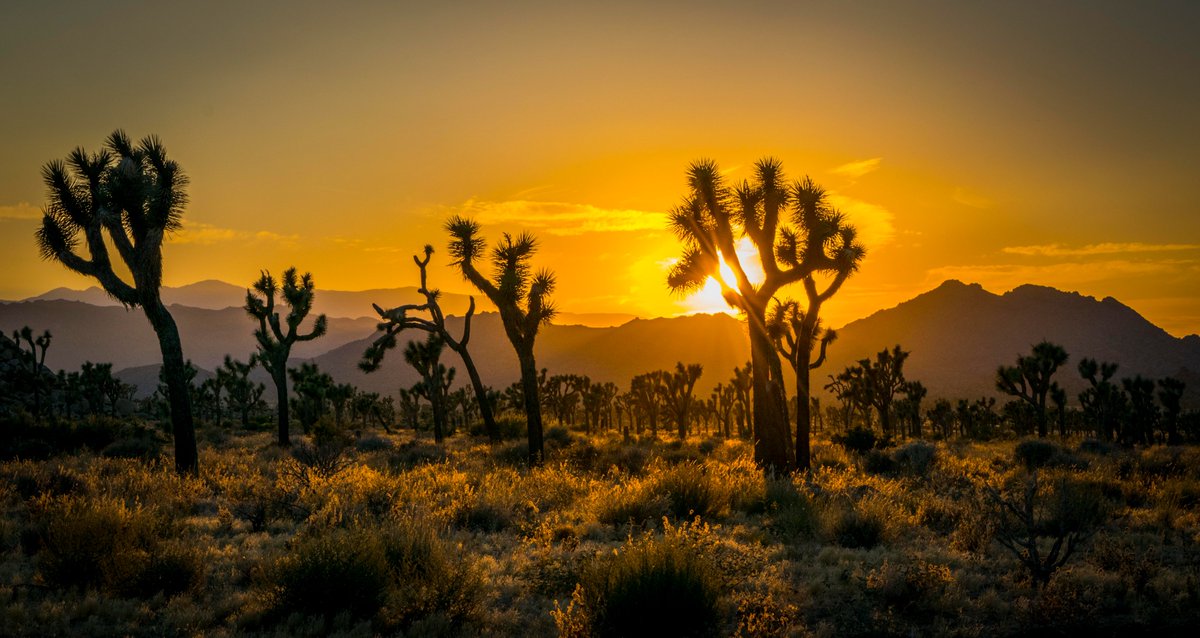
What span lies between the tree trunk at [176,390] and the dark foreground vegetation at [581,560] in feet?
11.2

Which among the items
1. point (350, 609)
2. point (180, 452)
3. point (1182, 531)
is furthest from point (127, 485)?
point (1182, 531)

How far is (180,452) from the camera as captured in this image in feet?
55.9

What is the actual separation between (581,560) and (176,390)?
1501 centimetres

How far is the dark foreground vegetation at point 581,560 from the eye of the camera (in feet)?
20.7

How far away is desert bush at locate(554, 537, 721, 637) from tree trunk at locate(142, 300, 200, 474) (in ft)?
47.4

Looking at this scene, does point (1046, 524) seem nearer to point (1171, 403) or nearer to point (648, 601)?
point (648, 601)

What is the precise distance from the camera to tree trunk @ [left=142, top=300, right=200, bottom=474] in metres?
17.0

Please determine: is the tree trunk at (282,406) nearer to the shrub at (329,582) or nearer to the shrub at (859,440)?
the shrub at (329,582)

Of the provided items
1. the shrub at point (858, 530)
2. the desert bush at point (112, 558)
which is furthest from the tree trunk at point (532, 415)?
the desert bush at point (112, 558)

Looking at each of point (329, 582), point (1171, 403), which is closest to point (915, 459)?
point (329, 582)

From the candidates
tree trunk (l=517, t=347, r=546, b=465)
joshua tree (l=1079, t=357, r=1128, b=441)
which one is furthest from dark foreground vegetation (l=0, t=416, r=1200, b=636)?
joshua tree (l=1079, t=357, r=1128, b=441)

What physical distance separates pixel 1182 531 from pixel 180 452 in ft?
69.8

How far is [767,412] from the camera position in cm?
1703

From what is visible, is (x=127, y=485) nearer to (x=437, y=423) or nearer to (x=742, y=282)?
(x=742, y=282)
